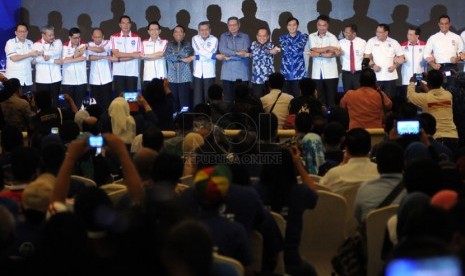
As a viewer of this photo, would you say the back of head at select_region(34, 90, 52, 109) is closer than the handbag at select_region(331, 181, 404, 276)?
No

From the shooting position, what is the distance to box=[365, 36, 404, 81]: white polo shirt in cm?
1786

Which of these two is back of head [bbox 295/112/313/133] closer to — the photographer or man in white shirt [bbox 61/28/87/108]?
the photographer

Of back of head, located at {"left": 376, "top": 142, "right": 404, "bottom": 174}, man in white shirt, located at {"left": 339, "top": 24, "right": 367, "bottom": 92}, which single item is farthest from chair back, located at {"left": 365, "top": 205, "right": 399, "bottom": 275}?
man in white shirt, located at {"left": 339, "top": 24, "right": 367, "bottom": 92}

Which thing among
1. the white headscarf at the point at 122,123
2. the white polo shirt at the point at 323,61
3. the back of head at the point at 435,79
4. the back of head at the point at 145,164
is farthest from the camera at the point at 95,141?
the white polo shirt at the point at 323,61

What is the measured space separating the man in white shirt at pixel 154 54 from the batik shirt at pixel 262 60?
5.61 feet

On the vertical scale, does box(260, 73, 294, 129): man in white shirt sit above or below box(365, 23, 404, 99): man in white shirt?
below

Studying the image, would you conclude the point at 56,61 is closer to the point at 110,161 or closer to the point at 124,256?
the point at 110,161

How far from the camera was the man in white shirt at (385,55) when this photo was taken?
58.4ft

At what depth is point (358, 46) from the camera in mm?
17938

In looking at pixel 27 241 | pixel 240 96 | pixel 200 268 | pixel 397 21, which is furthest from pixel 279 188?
pixel 397 21

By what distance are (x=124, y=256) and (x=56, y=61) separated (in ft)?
44.9

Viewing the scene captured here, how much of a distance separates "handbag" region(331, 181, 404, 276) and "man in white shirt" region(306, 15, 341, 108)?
1133 cm

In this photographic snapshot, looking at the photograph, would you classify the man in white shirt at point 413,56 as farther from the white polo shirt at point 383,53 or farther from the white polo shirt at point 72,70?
the white polo shirt at point 72,70

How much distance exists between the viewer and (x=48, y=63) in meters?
18.2
